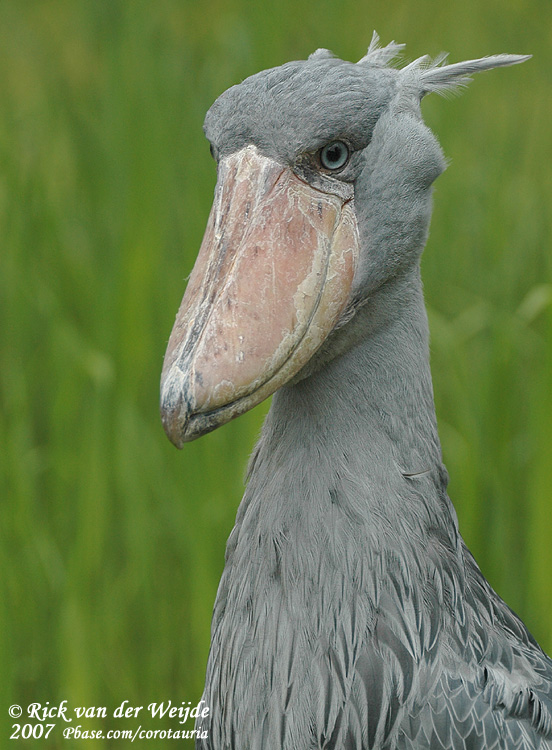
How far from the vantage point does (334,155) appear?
1.21m

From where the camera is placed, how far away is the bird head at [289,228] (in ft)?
3.54

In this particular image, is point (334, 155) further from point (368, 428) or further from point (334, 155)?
point (368, 428)

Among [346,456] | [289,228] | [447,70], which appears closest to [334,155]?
[289,228]

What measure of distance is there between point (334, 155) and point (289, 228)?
0.11 meters

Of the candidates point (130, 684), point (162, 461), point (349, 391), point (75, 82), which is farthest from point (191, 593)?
point (75, 82)

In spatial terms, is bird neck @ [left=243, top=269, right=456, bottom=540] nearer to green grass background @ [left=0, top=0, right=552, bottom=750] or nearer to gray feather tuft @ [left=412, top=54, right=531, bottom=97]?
gray feather tuft @ [left=412, top=54, right=531, bottom=97]

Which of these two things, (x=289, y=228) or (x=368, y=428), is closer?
(x=289, y=228)

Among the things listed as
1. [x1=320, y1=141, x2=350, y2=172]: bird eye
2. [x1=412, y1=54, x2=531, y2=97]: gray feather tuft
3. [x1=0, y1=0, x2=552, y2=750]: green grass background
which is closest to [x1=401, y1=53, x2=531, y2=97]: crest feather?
[x1=412, y1=54, x2=531, y2=97]: gray feather tuft

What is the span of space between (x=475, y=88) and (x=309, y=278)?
3068mm

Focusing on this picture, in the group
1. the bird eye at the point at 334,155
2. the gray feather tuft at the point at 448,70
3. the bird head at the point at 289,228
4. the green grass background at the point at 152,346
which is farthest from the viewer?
the green grass background at the point at 152,346

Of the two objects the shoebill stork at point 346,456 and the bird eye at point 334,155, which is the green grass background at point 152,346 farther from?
the bird eye at point 334,155

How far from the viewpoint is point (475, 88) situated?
12.9ft

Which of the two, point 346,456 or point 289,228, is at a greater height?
point 289,228

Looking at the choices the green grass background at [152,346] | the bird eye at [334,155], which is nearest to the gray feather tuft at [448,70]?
the bird eye at [334,155]
